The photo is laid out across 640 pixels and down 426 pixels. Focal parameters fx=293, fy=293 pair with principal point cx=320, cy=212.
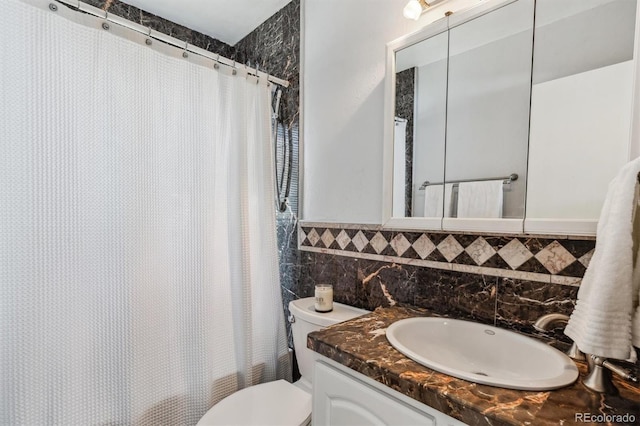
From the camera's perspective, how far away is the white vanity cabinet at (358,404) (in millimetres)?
667

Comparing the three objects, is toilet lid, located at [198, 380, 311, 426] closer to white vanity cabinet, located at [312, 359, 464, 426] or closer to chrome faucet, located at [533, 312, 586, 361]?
white vanity cabinet, located at [312, 359, 464, 426]

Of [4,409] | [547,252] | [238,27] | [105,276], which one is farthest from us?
[238,27]

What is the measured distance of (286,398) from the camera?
129 cm

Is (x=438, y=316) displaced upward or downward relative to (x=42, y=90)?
downward

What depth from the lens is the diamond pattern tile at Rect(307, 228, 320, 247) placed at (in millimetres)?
1646

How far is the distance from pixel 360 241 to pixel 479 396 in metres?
0.86

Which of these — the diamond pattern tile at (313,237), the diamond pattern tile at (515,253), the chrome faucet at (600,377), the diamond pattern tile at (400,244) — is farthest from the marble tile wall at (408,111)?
the chrome faucet at (600,377)

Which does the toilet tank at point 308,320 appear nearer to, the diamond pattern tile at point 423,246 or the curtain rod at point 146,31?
the diamond pattern tile at point 423,246

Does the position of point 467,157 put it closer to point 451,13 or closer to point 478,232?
point 478,232

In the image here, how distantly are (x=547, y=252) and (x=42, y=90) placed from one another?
1799 millimetres

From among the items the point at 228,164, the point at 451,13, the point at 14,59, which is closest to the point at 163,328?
the point at 228,164

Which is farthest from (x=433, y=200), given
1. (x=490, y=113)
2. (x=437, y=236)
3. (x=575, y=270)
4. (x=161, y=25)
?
(x=161, y=25)

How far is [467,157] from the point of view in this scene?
3.52 ft

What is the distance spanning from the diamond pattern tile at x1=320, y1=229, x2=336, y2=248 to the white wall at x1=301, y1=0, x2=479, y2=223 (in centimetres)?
8
